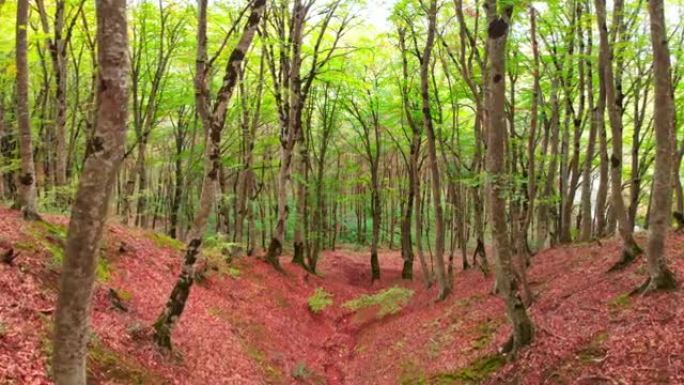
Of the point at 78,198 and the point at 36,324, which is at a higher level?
the point at 78,198

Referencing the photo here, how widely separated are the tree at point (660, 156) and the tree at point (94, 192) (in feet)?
30.4

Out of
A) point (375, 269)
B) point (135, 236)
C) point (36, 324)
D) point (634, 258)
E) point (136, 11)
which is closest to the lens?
point (36, 324)

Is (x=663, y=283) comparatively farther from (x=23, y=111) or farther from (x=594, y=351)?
(x=23, y=111)

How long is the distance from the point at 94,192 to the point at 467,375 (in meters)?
8.28

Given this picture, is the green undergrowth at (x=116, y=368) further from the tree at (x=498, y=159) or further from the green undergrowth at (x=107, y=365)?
the tree at (x=498, y=159)

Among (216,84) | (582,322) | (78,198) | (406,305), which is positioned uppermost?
(216,84)

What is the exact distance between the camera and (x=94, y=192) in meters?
5.14

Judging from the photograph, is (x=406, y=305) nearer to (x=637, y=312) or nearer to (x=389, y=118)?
(x=637, y=312)

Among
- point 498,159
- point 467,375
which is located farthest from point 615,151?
point 467,375

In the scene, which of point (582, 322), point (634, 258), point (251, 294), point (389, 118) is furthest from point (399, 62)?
point (582, 322)

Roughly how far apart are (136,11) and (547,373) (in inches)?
817

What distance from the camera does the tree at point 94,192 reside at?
5.12m

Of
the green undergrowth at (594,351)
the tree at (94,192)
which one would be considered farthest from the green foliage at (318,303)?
the tree at (94,192)

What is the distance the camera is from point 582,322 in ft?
32.6
